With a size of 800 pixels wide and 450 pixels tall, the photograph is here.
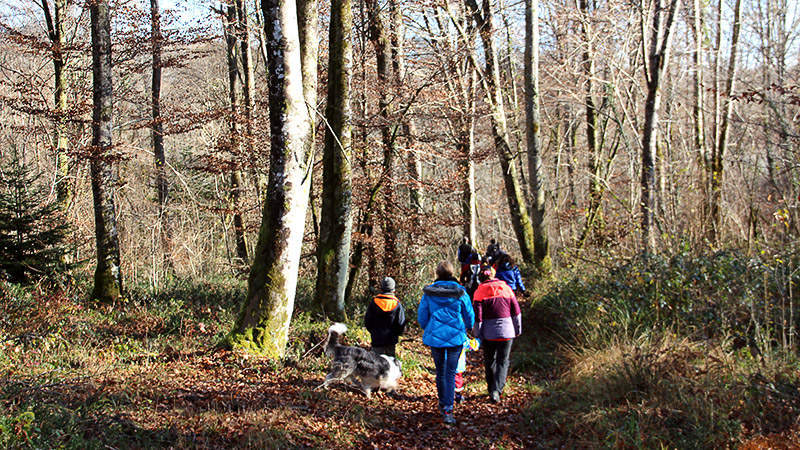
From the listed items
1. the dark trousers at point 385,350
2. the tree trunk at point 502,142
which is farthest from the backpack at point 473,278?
the tree trunk at point 502,142

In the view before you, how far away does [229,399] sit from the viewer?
622cm

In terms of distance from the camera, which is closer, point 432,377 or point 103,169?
point 432,377

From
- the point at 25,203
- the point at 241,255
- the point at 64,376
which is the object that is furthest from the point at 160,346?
the point at 241,255

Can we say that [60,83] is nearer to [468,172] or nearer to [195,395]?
[468,172]

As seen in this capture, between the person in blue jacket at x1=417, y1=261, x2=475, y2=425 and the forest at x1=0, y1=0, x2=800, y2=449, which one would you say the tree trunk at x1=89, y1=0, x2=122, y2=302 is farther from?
the person in blue jacket at x1=417, y1=261, x2=475, y2=425

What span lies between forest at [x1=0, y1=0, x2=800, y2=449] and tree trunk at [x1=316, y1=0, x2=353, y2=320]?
5cm

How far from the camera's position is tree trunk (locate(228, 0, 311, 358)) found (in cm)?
764

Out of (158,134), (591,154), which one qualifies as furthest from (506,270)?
(158,134)

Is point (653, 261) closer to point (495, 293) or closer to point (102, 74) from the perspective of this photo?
point (495, 293)

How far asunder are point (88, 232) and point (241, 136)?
5471mm

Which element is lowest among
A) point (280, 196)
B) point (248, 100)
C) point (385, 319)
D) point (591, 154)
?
point (385, 319)

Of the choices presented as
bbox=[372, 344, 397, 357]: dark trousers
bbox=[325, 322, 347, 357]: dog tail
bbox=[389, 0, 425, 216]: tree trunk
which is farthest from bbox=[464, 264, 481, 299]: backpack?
bbox=[325, 322, 347, 357]: dog tail

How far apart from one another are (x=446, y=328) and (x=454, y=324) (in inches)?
4.3

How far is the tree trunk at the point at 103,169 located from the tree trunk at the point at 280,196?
5654mm
